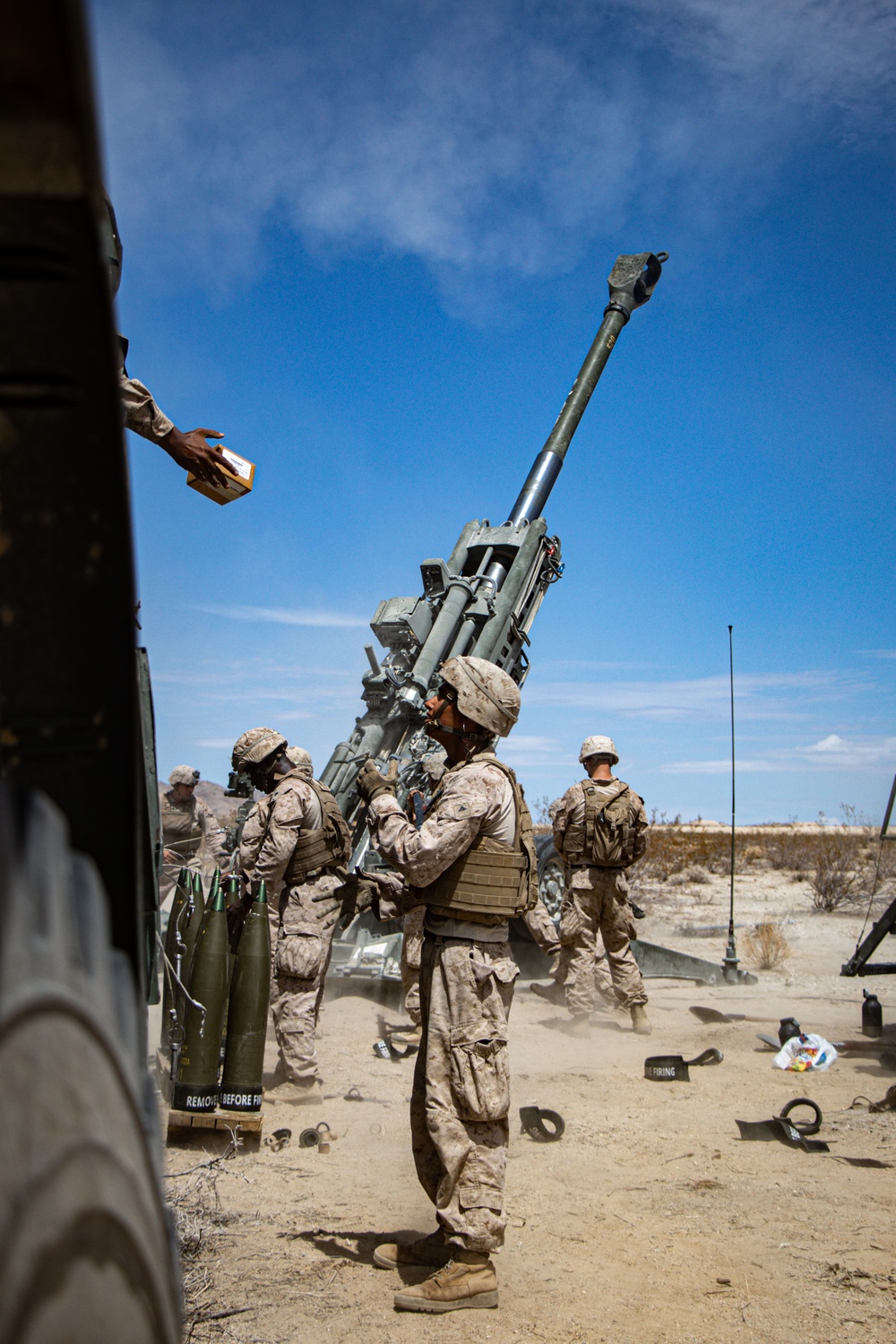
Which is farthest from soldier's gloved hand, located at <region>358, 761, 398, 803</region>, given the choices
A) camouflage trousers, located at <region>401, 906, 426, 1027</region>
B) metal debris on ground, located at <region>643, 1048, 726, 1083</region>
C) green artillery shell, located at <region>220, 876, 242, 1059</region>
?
camouflage trousers, located at <region>401, 906, 426, 1027</region>

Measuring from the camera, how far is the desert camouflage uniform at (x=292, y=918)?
5.47 meters

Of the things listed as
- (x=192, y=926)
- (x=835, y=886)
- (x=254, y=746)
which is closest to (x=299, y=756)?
(x=254, y=746)

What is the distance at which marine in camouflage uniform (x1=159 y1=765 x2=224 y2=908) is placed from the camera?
9961mm

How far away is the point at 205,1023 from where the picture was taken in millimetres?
4438

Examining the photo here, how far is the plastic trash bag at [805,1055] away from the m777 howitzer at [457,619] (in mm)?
3234

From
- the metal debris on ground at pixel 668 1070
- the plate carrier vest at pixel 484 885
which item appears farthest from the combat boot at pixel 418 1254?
the metal debris on ground at pixel 668 1070

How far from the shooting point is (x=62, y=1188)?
23.3 inches

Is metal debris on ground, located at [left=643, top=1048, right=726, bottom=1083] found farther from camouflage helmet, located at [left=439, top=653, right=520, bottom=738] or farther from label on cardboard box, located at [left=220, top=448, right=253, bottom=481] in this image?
label on cardboard box, located at [left=220, top=448, right=253, bottom=481]

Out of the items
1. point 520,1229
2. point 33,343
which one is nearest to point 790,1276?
point 520,1229

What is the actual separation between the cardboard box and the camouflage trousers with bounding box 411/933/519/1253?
5.37 ft

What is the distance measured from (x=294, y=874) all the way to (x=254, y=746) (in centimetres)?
78

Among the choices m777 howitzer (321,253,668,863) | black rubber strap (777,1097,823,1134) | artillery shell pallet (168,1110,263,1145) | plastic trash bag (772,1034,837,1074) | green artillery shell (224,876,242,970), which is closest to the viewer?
artillery shell pallet (168,1110,263,1145)

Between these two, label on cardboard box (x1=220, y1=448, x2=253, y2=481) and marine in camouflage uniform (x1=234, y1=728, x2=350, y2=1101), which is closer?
label on cardboard box (x1=220, y1=448, x2=253, y2=481)

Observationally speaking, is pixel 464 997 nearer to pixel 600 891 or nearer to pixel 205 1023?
pixel 205 1023
